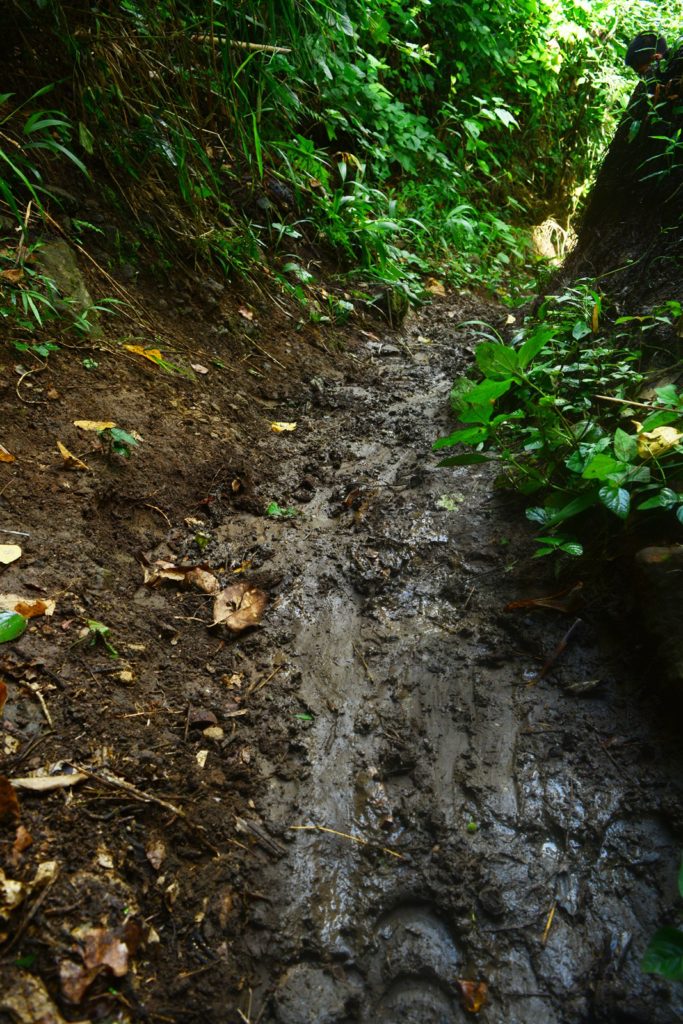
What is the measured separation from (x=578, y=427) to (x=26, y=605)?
5.77 ft

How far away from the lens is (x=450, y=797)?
1.54 m

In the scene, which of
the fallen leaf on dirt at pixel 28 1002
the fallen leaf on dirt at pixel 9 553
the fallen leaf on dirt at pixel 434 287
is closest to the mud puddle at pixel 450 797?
the fallen leaf on dirt at pixel 28 1002

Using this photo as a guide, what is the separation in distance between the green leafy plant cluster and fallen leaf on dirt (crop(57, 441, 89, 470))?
1218mm

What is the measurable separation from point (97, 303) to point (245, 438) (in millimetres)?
894

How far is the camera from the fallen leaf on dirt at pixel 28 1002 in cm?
103

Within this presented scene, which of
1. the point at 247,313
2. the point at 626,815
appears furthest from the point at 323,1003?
the point at 247,313

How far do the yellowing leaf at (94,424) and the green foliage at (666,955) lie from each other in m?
2.15

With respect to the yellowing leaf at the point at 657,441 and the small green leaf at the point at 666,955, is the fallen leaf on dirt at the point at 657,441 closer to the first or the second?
the yellowing leaf at the point at 657,441

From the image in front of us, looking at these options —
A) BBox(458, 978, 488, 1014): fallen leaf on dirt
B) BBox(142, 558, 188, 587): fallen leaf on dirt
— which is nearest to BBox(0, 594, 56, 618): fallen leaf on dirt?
BBox(142, 558, 188, 587): fallen leaf on dirt

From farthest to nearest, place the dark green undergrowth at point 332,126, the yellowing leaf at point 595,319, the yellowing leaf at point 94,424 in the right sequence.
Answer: the dark green undergrowth at point 332,126 → the yellowing leaf at point 595,319 → the yellowing leaf at point 94,424

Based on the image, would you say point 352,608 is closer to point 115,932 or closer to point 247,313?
point 115,932

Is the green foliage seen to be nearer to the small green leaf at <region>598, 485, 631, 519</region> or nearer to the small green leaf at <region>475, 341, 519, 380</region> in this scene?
the small green leaf at <region>598, 485, 631, 519</region>

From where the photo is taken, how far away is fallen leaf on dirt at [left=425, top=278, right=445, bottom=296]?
5.00 metres

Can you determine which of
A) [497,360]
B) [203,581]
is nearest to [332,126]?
[497,360]
